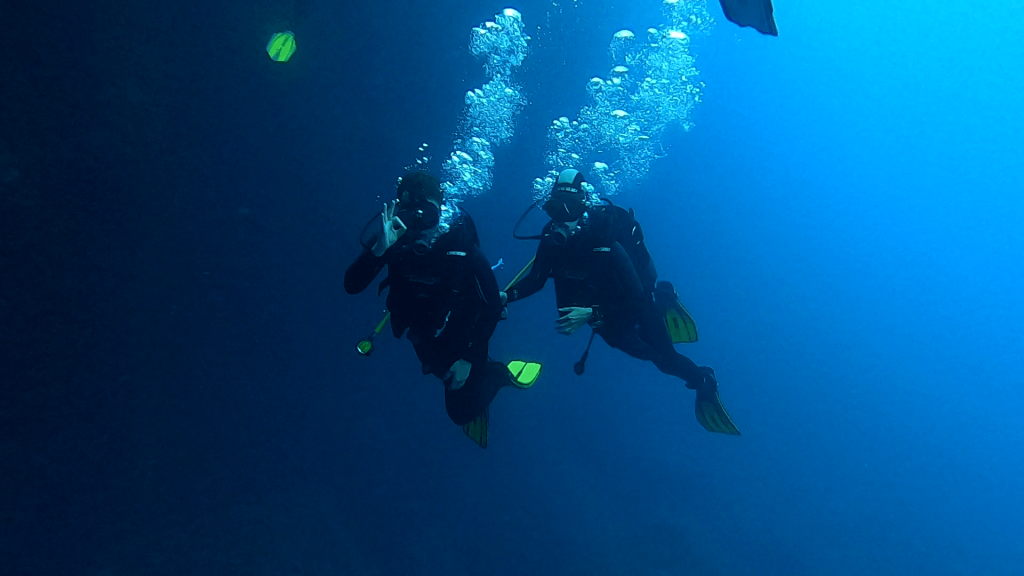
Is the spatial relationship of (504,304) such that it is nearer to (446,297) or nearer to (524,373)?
(446,297)

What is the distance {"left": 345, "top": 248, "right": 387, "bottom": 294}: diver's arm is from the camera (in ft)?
11.3

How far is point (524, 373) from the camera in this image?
498 cm

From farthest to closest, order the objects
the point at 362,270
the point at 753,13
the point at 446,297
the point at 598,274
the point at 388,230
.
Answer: the point at 598,274 < the point at 446,297 < the point at 362,270 < the point at 388,230 < the point at 753,13

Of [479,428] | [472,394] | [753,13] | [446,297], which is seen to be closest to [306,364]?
[479,428]

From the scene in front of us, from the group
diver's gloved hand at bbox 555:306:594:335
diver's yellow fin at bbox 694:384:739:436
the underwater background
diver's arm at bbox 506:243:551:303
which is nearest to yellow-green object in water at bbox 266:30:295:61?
the underwater background

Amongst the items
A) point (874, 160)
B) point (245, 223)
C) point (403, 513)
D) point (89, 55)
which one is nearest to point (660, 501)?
point (403, 513)

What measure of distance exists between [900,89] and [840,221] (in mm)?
14401

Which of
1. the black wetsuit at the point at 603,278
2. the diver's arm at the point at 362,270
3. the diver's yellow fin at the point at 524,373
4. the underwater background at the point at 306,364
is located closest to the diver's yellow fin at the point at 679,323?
the black wetsuit at the point at 603,278

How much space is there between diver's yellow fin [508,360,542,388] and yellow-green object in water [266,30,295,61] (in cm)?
738

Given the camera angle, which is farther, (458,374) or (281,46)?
(281,46)

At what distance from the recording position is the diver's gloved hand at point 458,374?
3938 mm

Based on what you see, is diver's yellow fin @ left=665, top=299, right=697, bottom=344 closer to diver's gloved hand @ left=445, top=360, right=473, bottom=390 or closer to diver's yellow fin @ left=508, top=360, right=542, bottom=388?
diver's yellow fin @ left=508, top=360, right=542, bottom=388

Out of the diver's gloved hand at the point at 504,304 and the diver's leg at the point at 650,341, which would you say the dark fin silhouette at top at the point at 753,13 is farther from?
the diver's leg at the point at 650,341

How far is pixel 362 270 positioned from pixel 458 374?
1128 millimetres
